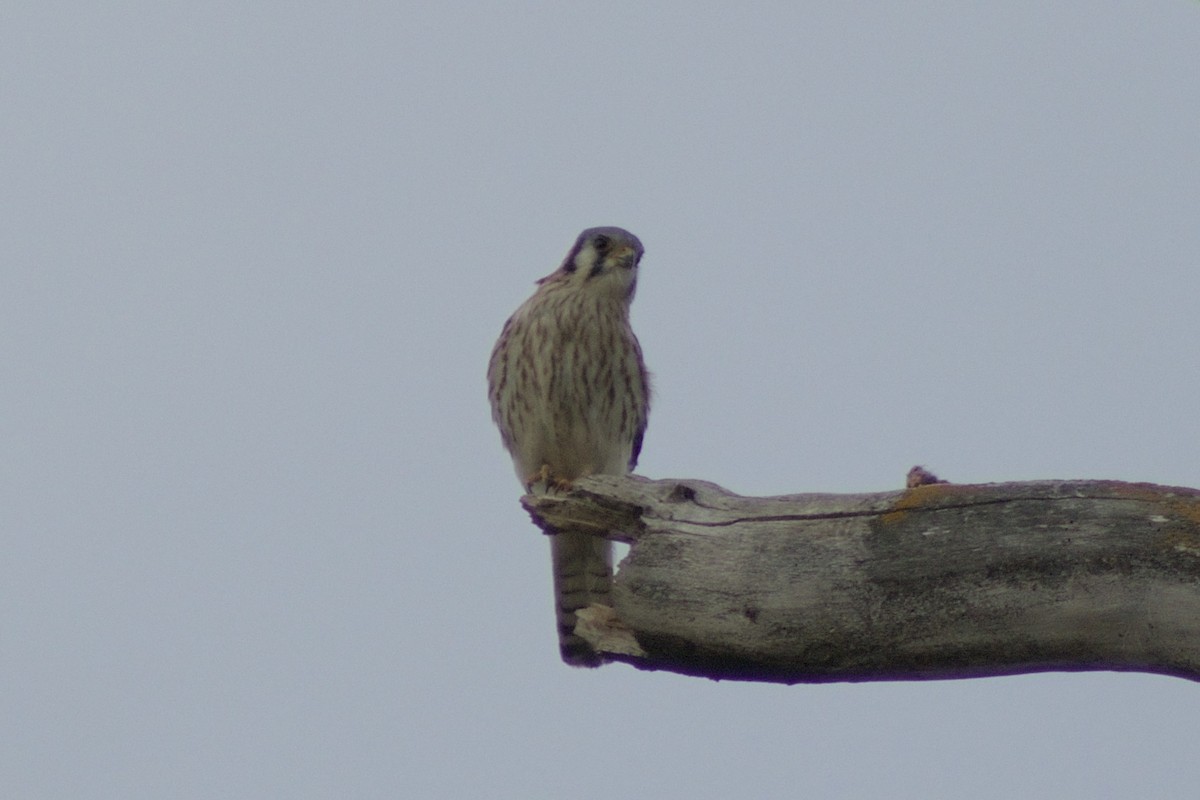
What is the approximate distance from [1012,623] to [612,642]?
2.59 feet

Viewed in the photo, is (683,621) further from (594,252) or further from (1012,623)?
(594,252)

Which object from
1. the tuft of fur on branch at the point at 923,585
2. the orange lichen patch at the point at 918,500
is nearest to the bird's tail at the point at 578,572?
the tuft of fur on branch at the point at 923,585

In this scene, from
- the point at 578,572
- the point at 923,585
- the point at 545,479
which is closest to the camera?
the point at 923,585

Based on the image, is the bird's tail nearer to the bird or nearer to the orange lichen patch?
the bird

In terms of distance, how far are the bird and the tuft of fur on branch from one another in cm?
191

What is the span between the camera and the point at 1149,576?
241 cm

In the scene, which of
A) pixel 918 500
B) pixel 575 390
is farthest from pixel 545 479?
pixel 918 500

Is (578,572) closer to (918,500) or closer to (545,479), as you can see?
(545,479)

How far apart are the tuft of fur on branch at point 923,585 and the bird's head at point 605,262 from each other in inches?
89.0

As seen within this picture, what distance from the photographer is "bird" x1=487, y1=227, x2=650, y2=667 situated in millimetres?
4770

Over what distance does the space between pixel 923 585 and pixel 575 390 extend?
7.87 ft

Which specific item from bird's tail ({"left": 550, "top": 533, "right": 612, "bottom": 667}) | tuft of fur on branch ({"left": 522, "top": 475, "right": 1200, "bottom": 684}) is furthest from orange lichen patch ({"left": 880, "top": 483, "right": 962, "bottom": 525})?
bird's tail ({"left": 550, "top": 533, "right": 612, "bottom": 667})

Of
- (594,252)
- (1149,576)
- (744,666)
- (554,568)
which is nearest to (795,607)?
(744,666)

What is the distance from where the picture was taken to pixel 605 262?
508cm
